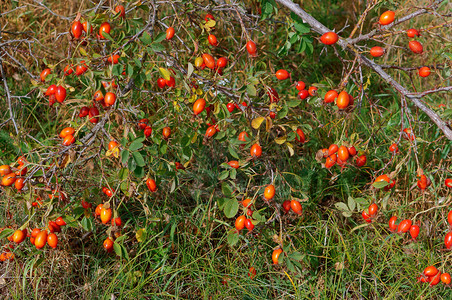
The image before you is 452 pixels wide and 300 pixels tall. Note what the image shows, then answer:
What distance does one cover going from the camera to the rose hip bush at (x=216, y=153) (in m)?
1.59

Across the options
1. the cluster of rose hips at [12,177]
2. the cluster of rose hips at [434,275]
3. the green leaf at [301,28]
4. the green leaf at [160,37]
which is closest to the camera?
the cluster of rose hips at [12,177]

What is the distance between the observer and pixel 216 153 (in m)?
2.58

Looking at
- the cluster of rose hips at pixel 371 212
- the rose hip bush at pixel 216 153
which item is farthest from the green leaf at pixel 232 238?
the cluster of rose hips at pixel 371 212

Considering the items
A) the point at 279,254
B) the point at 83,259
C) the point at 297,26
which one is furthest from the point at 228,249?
the point at 297,26

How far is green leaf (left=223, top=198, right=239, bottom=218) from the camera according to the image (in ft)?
5.53

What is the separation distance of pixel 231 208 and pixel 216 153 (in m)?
0.91

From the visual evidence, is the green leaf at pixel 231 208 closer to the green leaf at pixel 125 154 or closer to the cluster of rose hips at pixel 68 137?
the green leaf at pixel 125 154

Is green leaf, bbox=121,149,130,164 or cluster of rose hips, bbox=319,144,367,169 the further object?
cluster of rose hips, bbox=319,144,367,169

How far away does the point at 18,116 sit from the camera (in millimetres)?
2938

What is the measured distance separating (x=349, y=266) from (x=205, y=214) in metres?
0.75

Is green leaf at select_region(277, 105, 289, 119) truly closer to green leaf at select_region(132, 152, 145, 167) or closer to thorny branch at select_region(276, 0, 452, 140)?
thorny branch at select_region(276, 0, 452, 140)

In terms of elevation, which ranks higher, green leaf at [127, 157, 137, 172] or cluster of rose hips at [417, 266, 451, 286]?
green leaf at [127, 157, 137, 172]

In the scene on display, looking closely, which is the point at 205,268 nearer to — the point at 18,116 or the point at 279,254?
the point at 279,254

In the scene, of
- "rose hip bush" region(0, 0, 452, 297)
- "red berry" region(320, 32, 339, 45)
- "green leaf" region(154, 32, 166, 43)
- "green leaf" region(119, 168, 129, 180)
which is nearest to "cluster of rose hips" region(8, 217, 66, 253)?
"rose hip bush" region(0, 0, 452, 297)
